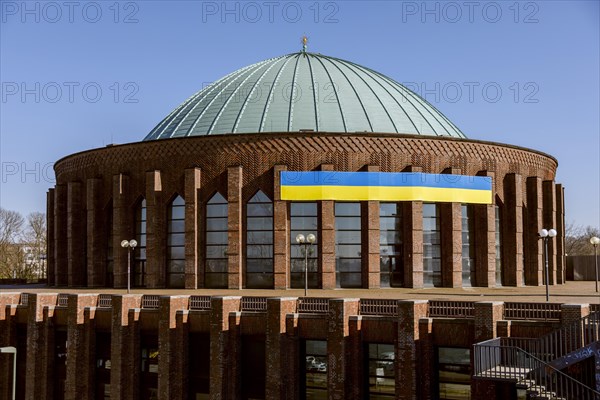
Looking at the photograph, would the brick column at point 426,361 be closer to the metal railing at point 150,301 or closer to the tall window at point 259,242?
the metal railing at point 150,301

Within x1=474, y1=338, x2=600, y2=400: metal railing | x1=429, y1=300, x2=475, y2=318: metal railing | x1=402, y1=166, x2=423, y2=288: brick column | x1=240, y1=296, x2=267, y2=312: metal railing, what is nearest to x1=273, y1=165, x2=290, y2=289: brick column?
x1=402, y1=166, x2=423, y2=288: brick column

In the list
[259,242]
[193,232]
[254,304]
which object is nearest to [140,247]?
[193,232]

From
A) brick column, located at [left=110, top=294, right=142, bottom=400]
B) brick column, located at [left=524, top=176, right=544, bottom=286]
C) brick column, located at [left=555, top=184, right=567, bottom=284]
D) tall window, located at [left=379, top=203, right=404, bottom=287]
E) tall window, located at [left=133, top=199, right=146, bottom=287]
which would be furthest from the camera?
brick column, located at [left=555, top=184, right=567, bottom=284]

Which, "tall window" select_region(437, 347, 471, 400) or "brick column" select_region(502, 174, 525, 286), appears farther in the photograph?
"brick column" select_region(502, 174, 525, 286)

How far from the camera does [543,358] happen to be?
23.5m

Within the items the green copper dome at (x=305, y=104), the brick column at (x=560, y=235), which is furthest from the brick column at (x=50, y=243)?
the brick column at (x=560, y=235)

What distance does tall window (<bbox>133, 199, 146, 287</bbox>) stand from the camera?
47.7 meters

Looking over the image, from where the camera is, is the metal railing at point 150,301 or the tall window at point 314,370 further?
the metal railing at point 150,301

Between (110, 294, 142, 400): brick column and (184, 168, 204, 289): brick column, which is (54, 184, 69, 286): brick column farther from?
(110, 294, 142, 400): brick column

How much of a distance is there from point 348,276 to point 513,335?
18.9 m

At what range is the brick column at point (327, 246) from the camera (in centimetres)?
4250

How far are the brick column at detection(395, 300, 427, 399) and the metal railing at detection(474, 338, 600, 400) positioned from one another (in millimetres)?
2851

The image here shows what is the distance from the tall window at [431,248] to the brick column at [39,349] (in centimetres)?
2142

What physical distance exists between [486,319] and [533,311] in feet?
5.39
